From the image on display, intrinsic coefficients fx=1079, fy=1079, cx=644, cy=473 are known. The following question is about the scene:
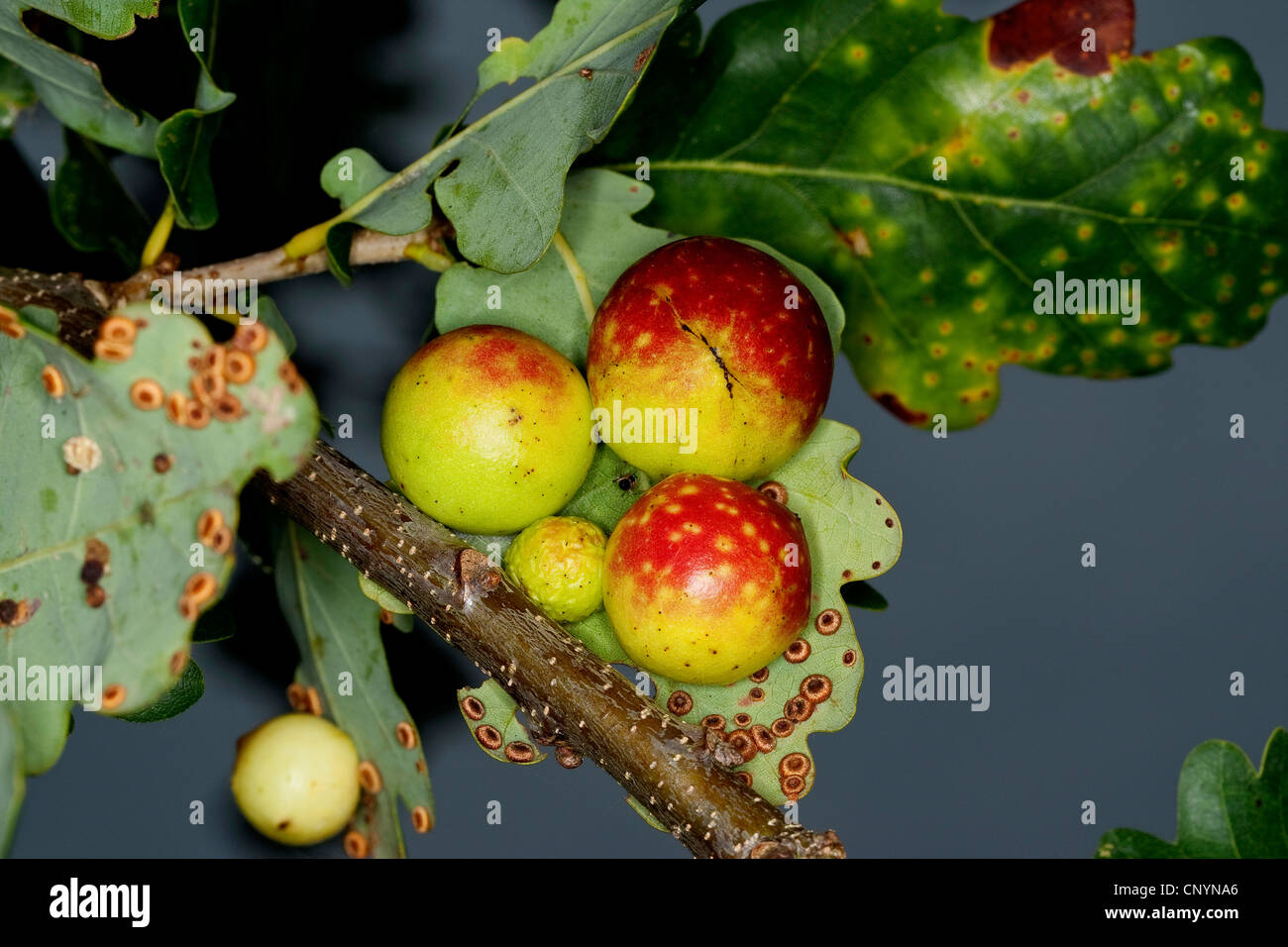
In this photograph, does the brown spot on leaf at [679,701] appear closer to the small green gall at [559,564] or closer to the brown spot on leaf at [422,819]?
the small green gall at [559,564]

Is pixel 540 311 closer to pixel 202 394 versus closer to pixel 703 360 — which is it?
pixel 703 360

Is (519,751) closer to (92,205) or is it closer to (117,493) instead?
(117,493)

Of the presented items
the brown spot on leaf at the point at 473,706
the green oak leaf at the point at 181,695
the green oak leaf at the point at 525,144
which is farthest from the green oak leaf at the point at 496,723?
the green oak leaf at the point at 525,144

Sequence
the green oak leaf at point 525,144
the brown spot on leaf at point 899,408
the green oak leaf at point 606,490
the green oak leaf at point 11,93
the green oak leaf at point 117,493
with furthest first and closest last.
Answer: the brown spot on leaf at point 899,408 < the green oak leaf at point 11,93 < the green oak leaf at point 606,490 < the green oak leaf at point 525,144 < the green oak leaf at point 117,493

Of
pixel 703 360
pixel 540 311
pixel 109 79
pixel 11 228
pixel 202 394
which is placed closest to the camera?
pixel 202 394

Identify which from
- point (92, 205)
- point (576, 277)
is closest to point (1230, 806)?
point (576, 277)
